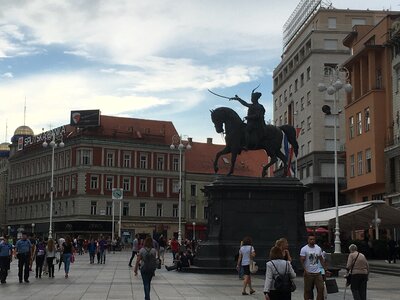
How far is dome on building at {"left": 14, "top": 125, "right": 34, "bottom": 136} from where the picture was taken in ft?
413

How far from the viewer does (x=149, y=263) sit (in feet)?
56.3

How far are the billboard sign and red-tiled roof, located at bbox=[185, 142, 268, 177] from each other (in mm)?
16415

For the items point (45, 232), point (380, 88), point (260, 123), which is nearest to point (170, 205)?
point (45, 232)

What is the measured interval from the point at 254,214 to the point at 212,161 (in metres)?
78.3

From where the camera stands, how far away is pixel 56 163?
101688 millimetres

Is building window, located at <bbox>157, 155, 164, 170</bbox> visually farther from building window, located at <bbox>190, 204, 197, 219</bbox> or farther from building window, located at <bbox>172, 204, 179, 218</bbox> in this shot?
building window, located at <bbox>190, 204, 197, 219</bbox>

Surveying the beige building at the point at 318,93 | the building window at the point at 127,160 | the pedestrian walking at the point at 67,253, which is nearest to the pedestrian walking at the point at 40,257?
the pedestrian walking at the point at 67,253

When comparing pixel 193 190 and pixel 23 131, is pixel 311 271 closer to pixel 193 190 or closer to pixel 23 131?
pixel 193 190

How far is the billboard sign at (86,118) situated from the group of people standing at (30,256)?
66703 millimetres

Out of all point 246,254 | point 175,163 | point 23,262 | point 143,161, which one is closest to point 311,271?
point 246,254

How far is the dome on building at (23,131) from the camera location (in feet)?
413

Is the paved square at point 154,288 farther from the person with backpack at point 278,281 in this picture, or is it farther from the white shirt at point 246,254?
the person with backpack at point 278,281

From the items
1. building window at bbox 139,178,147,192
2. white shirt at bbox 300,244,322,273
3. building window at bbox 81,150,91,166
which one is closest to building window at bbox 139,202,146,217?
building window at bbox 139,178,147,192

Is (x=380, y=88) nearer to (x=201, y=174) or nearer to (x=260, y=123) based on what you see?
(x=260, y=123)
